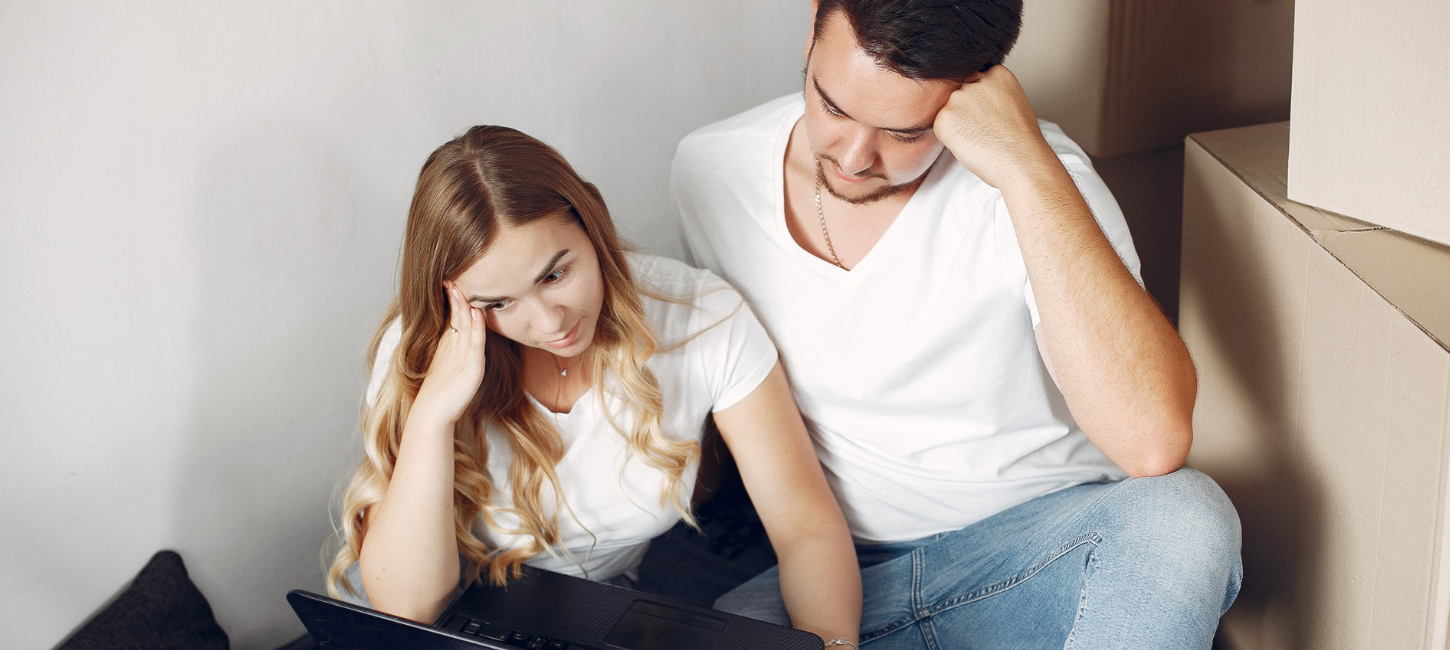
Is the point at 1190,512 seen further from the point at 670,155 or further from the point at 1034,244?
the point at 670,155

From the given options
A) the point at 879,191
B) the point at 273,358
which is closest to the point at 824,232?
the point at 879,191

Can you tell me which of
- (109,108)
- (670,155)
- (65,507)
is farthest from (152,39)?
(670,155)

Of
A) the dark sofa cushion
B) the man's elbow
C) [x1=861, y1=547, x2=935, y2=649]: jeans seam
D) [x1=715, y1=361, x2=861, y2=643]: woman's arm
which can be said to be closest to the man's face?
[x1=715, y1=361, x2=861, y2=643]: woman's arm

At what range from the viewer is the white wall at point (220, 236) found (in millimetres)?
975

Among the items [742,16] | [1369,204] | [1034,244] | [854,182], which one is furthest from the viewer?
[742,16]

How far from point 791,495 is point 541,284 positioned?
0.39 meters

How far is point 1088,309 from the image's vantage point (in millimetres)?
905

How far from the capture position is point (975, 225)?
1041mm

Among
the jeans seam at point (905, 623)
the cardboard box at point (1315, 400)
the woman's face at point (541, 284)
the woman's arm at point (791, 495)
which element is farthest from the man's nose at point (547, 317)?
the cardboard box at point (1315, 400)

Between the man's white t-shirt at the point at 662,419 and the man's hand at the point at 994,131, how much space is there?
0.32m

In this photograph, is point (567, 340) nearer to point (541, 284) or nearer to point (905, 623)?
point (541, 284)

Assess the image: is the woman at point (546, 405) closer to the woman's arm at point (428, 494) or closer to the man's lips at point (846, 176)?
the woman's arm at point (428, 494)

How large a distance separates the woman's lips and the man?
0.26m

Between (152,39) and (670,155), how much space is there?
2.28 feet
